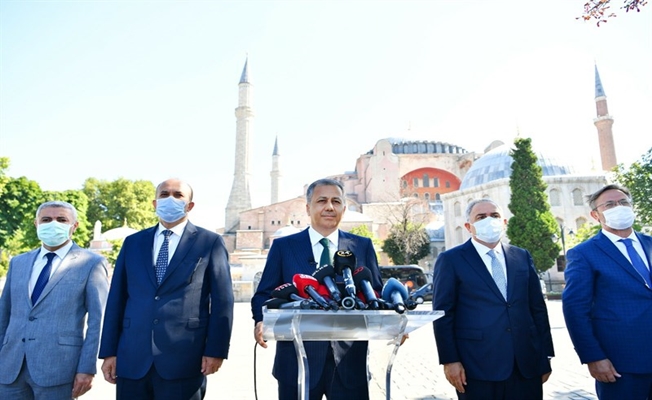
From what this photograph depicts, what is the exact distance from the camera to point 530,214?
2447 centimetres

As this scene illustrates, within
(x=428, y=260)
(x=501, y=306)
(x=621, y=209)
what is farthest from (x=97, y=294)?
(x=428, y=260)

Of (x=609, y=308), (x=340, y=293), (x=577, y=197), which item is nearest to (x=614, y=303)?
(x=609, y=308)

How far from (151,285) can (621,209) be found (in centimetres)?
311

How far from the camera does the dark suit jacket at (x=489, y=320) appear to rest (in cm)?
266

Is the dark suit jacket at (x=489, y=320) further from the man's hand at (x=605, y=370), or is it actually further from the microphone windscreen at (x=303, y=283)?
the microphone windscreen at (x=303, y=283)

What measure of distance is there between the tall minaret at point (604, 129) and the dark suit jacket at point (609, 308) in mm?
41715

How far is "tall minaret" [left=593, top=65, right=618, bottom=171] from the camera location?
38.6 meters

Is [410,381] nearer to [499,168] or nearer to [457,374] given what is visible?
[457,374]

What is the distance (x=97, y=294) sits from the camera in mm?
3004

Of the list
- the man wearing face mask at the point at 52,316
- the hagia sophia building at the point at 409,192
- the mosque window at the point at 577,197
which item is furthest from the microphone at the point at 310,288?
the mosque window at the point at 577,197

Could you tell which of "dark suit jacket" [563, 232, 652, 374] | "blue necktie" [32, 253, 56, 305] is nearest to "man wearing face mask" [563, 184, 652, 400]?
"dark suit jacket" [563, 232, 652, 374]

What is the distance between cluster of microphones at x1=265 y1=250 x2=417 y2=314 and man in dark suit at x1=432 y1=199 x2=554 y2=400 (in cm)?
100

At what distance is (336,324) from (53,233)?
7.73 feet

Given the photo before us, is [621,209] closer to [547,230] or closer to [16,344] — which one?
[16,344]
